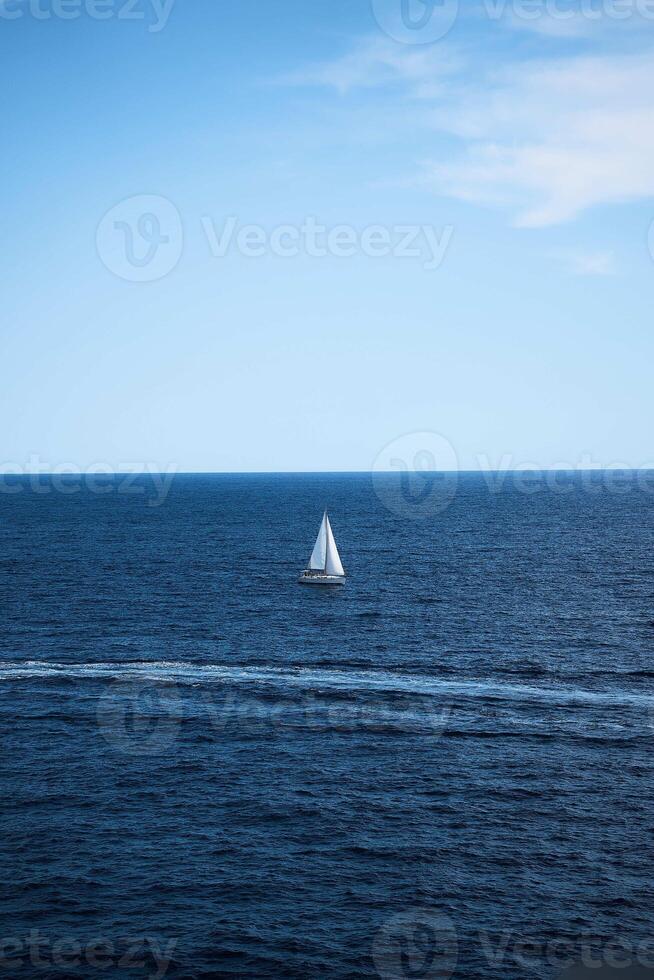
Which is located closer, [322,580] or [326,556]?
[322,580]

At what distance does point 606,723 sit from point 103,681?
138 feet

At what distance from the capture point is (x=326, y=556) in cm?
12331

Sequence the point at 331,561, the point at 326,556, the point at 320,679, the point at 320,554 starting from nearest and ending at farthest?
the point at 320,679, the point at 331,561, the point at 326,556, the point at 320,554

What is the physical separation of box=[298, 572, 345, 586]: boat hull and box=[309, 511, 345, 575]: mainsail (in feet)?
2.15

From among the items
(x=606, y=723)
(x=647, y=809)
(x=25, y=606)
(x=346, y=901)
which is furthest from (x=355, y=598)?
(x=346, y=901)

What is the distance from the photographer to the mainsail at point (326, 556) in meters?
122

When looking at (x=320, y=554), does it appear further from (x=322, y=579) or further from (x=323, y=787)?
(x=323, y=787)

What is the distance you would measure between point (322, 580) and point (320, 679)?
4629cm

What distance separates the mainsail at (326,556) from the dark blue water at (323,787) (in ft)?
47.5

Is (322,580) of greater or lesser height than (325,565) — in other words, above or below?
below

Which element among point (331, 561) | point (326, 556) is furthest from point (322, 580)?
point (326, 556)

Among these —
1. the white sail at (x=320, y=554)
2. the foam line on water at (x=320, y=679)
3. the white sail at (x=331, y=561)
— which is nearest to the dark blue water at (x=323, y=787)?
the foam line on water at (x=320, y=679)

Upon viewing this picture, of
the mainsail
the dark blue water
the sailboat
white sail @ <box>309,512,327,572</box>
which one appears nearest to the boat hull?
the sailboat

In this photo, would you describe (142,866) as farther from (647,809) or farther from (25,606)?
(25,606)
